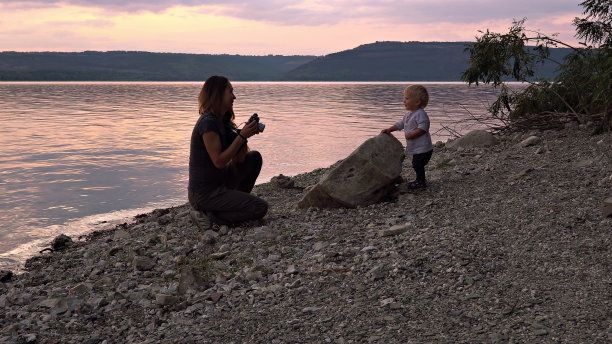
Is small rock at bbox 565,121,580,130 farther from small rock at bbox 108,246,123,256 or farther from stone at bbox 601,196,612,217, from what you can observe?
small rock at bbox 108,246,123,256

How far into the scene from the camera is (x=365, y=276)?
17.3 feet

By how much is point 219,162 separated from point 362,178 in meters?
2.09

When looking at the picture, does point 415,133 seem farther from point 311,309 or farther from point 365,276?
point 311,309

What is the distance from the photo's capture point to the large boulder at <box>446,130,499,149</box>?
12.3 m

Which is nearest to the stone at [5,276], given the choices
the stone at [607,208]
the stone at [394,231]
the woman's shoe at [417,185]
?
the stone at [394,231]

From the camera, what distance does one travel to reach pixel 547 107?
13680mm

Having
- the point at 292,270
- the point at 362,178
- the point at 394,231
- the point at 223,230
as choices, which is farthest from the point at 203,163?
the point at 394,231

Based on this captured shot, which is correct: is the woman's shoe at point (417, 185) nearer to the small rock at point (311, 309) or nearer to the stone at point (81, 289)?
the small rock at point (311, 309)

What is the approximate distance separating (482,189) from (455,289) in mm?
3578

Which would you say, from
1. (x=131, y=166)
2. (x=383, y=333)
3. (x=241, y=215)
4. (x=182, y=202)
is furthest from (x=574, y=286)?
(x=131, y=166)

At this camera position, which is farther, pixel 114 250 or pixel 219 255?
pixel 114 250

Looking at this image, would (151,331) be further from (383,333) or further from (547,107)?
(547,107)

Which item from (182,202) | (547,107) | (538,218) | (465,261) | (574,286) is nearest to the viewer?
(574,286)

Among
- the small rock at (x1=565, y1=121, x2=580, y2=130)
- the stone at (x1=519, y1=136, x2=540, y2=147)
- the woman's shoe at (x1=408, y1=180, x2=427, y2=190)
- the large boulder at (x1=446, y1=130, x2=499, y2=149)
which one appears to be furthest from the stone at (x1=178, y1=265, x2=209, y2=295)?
the small rock at (x1=565, y1=121, x2=580, y2=130)
